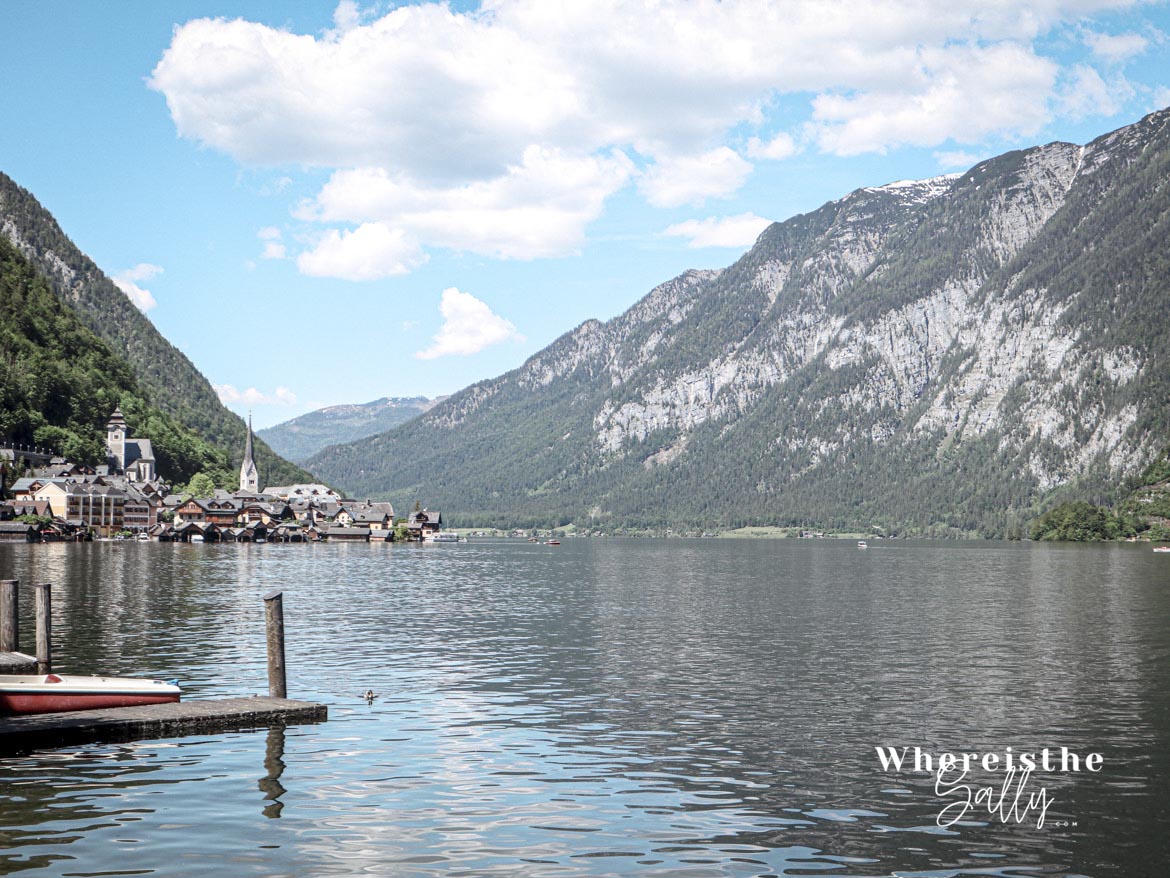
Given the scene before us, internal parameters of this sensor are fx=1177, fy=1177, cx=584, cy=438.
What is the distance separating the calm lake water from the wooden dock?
2.80ft

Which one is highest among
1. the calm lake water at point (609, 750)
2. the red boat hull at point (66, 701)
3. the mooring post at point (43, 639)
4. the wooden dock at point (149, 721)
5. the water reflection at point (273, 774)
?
the mooring post at point (43, 639)

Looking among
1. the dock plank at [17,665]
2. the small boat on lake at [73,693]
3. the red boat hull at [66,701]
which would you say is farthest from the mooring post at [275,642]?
the dock plank at [17,665]

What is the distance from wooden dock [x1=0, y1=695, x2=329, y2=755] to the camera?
1407 inches

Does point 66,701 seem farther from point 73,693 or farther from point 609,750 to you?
point 609,750

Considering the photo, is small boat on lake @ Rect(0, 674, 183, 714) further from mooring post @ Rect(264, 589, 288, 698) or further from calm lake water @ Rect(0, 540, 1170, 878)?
calm lake water @ Rect(0, 540, 1170, 878)

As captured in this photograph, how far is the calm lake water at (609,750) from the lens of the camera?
84.2 ft

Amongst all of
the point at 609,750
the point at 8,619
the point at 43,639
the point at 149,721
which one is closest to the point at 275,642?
the point at 149,721

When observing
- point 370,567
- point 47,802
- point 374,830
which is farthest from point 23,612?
point 370,567

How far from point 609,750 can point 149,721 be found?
48.0ft

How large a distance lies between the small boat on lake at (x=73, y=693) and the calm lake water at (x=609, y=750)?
14.0 ft

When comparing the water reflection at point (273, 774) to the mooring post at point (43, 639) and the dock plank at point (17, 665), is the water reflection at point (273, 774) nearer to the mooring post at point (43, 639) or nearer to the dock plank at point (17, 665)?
the mooring post at point (43, 639)

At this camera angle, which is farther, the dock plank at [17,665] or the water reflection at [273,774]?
the dock plank at [17,665]

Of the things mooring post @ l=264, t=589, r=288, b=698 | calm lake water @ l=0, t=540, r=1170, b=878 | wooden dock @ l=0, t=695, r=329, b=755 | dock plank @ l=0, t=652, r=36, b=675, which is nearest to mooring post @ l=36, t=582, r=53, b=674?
dock plank @ l=0, t=652, r=36, b=675

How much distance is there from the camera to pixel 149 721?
37344 mm
